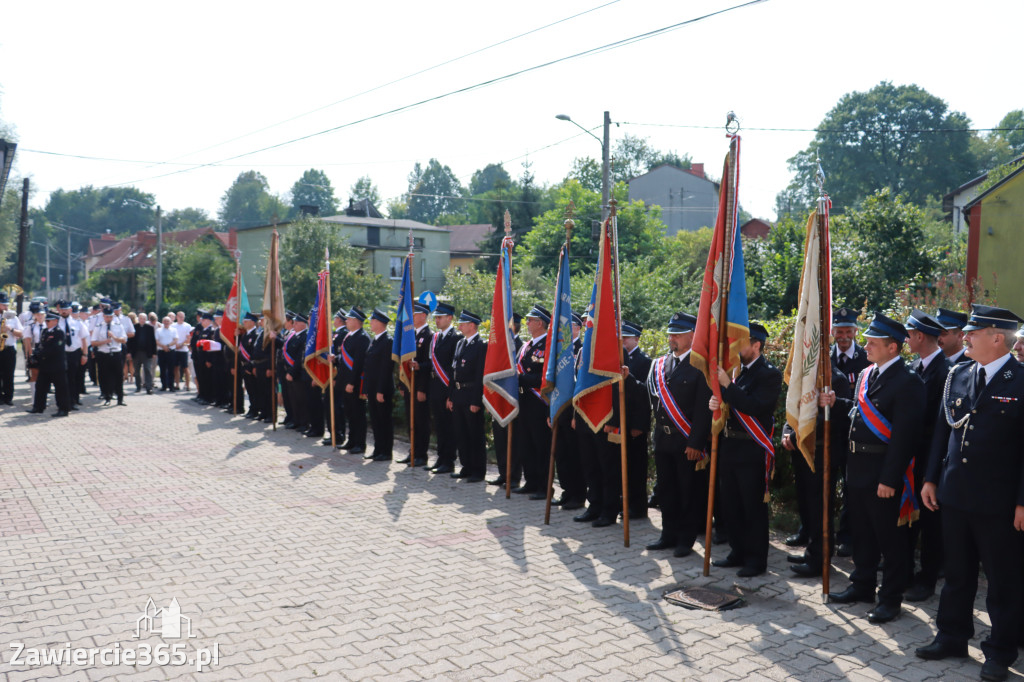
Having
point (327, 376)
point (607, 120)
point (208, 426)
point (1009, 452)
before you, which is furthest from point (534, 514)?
point (607, 120)

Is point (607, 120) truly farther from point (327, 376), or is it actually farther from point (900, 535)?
point (900, 535)

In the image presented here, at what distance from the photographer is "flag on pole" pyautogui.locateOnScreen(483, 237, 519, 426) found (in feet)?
29.1

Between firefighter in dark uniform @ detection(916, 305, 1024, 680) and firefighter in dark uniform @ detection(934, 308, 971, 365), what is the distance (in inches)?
43.5

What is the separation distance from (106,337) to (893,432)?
15521 millimetres

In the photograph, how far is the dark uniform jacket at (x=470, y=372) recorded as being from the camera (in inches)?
384

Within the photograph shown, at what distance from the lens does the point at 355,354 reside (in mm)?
11758

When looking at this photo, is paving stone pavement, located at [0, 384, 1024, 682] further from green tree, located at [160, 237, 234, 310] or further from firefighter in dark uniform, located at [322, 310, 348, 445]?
green tree, located at [160, 237, 234, 310]

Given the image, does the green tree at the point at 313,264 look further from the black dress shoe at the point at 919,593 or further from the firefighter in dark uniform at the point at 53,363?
the black dress shoe at the point at 919,593

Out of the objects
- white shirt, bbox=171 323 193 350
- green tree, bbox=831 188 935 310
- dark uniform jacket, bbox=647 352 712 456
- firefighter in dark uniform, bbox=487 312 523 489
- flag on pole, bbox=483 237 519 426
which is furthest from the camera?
green tree, bbox=831 188 935 310

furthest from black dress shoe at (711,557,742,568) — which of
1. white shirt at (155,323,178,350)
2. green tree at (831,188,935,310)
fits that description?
green tree at (831,188,935,310)

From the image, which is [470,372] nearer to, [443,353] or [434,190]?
[443,353]

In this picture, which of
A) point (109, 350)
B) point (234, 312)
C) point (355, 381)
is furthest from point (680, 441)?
point (109, 350)

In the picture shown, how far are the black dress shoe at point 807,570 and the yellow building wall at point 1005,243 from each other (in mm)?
18569

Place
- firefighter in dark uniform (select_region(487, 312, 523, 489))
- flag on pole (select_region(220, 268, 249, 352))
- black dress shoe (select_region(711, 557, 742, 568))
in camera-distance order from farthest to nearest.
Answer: flag on pole (select_region(220, 268, 249, 352)) → firefighter in dark uniform (select_region(487, 312, 523, 489)) → black dress shoe (select_region(711, 557, 742, 568))
